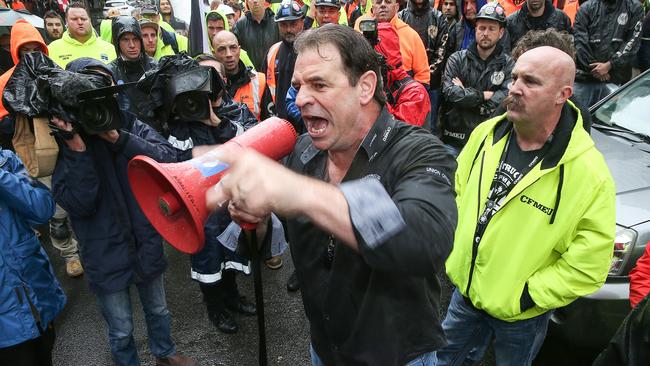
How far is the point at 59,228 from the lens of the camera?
4531mm

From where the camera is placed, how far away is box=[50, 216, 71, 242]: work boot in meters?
4.50

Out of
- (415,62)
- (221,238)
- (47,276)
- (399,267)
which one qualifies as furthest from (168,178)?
(415,62)

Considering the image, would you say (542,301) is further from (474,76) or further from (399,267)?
(474,76)

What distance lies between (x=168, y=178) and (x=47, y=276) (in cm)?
156

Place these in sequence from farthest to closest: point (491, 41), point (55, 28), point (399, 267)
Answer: point (55, 28)
point (491, 41)
point (399, 267)

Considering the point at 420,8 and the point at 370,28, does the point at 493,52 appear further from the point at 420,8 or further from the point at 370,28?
the point at 420,8

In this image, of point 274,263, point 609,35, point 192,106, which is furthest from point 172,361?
point 609,35

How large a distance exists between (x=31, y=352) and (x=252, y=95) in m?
2.84

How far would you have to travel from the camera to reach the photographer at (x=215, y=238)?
136 inches

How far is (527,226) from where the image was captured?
2.34 meters

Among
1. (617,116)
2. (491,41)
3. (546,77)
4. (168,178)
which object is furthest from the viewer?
(491,41)

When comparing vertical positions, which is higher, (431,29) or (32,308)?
(431,29)

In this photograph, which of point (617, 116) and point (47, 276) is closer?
point (47, 276)

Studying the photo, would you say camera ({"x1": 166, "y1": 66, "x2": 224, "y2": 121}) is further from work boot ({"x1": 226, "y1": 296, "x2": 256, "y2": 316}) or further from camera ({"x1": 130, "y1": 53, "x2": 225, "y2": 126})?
work boot ({"x1": 226, "y1": 296, "x2": 256, "y2": 316})
